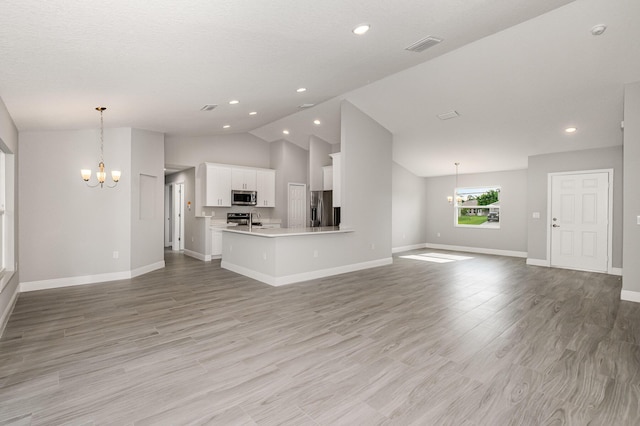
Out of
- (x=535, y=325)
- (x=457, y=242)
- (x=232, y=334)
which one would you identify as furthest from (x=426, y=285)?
(x=457, y=242)

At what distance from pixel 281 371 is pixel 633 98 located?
5.73 m

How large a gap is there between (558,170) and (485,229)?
265cm

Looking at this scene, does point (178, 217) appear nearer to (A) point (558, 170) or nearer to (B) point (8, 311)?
(B) point (8, 311)

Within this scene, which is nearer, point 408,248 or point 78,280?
point 78,280

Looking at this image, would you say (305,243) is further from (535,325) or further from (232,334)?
(535,325)

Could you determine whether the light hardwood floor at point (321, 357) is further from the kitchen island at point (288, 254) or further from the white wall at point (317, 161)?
the white wall at point (317, 161)

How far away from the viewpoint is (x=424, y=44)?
3.49m

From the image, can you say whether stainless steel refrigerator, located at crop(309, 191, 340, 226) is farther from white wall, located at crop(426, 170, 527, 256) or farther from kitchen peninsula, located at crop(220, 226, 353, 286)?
white wall, located at crop(426, 170, 527, 256)

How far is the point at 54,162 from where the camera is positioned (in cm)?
504

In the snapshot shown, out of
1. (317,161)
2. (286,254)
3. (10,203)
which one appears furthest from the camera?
(317,161)

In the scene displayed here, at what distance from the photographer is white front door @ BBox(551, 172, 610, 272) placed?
20.9ft

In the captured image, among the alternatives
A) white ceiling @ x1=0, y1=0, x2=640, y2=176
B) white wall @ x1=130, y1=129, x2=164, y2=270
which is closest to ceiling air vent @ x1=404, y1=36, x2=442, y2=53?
white ceiling @ x1=0, y1=0, x2=640, y2=176

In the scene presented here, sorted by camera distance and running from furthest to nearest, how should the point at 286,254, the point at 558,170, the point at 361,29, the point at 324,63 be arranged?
the point at 558,170
the point at 286,254
the point at 324,63
the point at 361,29

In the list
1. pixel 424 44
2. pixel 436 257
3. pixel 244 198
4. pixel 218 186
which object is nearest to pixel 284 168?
pixel 244 198
